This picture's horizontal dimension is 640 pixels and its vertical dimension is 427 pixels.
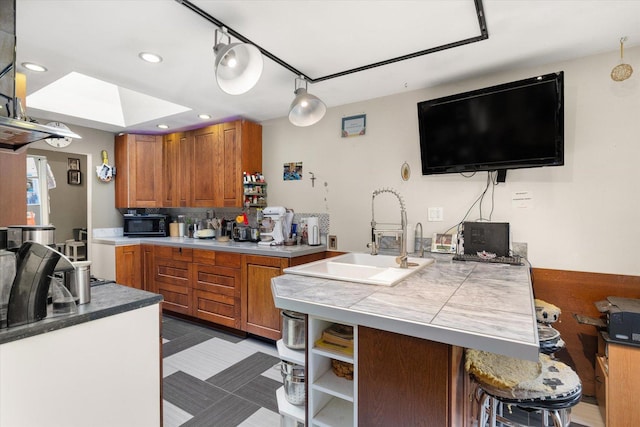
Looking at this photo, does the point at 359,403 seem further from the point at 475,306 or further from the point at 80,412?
the point at 80,412

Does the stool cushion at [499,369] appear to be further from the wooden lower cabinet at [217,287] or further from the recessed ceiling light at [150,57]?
the recessed ceiling light at [150,57]

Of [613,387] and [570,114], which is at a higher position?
[570,114]

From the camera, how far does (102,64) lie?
224 centimetres

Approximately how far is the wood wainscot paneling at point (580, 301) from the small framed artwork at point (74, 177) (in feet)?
21.4

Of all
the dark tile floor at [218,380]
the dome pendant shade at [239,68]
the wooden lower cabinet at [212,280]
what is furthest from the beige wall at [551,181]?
the dome pendant shade at [239,68]

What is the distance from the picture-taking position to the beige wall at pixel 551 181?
2.01m

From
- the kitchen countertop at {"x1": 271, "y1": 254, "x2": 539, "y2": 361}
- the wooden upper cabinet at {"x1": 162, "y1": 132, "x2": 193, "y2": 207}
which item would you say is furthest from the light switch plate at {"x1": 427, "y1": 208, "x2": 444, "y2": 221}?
the wooden upper cabinet at {"x1": 162, "y1": 132, "x2": 193, "y2": 207}

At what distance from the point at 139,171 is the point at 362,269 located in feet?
11.8

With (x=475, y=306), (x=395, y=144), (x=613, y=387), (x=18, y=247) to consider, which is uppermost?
(x=395, y=144)

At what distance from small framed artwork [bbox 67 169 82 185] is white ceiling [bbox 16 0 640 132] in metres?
3.07

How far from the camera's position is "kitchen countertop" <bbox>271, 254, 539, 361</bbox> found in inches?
35.0

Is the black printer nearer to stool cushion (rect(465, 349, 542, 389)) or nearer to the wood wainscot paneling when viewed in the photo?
the wood wainscot paneling

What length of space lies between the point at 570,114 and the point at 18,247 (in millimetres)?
3192

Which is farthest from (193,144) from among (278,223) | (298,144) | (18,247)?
(18,247)
